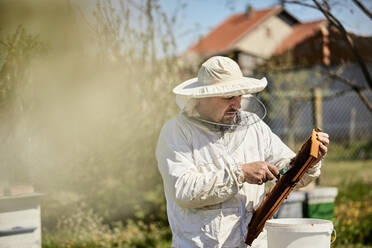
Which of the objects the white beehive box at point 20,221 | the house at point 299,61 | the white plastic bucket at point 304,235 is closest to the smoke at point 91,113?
the house at point 299,61

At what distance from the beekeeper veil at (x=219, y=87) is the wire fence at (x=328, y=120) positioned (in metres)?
3.30

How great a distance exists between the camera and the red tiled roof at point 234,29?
2933cm

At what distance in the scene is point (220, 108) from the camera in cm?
235

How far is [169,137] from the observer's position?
2340mm

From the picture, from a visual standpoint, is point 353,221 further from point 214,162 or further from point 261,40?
point 261,40

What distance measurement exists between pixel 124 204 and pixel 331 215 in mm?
2438

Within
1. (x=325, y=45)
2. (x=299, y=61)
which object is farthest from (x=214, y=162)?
(x=299, y=61)

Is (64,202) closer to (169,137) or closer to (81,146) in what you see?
(81,146)

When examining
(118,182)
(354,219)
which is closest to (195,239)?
(118,182)

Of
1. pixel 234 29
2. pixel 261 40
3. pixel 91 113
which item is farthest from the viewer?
pixel 234 29

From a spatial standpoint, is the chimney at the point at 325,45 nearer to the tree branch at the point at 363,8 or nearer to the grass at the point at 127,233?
the tree branch at the point at 363,8

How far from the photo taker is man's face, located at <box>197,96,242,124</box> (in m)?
2.35

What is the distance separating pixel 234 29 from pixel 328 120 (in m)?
16.3

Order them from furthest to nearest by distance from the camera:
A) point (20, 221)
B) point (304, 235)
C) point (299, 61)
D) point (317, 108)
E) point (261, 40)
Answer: point (261, 40) → point (299, 61) → point (317, 108) → point (20, 221) → point (304, 235)
